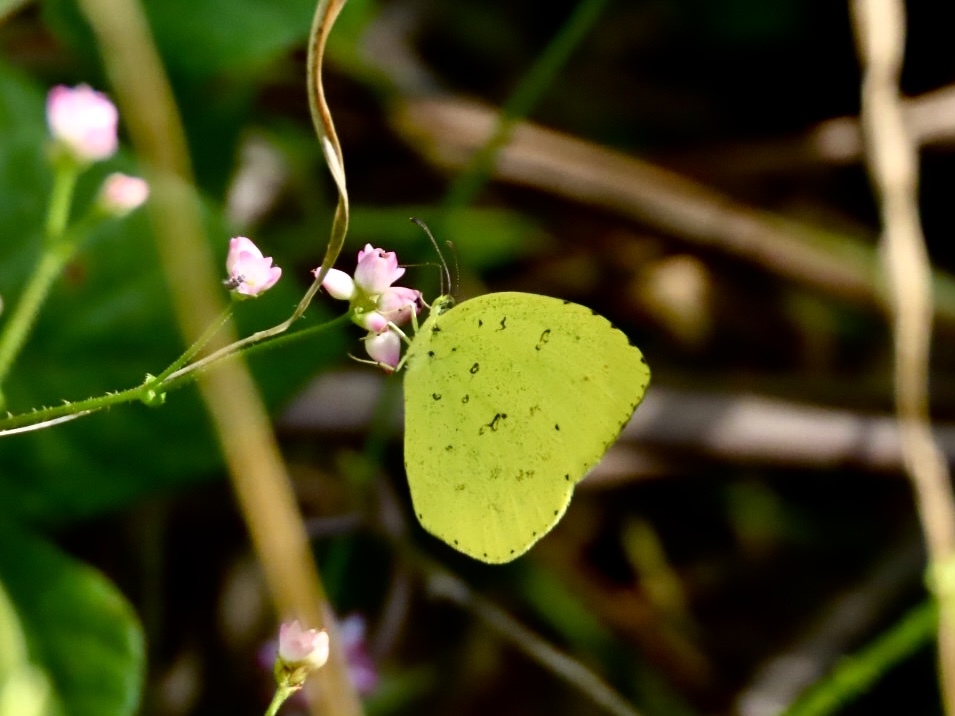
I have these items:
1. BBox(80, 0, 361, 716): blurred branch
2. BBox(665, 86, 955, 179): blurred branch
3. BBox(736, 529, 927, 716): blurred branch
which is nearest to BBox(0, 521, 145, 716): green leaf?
BBox(80, 0, 361, 716): blurred branch

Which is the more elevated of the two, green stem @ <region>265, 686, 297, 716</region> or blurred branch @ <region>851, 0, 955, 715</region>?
blurred branch @ <region>851, 0, 955, 715</region>

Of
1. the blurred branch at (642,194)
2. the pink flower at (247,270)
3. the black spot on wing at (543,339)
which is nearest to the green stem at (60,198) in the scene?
the pink flower at (247,270)

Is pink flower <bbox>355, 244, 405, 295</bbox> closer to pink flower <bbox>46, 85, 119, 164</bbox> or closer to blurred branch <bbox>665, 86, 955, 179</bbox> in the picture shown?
pink flower <bbox>46, 85, 119, 164</bbox>

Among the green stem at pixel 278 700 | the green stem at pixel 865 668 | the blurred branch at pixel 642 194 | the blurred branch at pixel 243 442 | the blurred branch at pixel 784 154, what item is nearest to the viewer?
the green stem at pixel 278 700

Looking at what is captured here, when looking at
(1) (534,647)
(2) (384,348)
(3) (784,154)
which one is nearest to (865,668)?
(1) (534,647)

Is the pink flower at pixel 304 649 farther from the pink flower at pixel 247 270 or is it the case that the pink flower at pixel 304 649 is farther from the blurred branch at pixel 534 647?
the blurred branch at pixel 534 647

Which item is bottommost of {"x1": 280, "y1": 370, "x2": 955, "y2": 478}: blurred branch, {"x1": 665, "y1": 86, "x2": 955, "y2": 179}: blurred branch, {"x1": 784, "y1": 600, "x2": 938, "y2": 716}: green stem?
{"x1": 784, "y1": 600, "x2": 938, "y2": 716}: green stem
